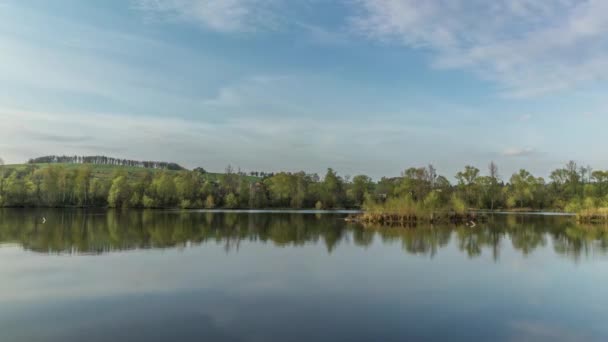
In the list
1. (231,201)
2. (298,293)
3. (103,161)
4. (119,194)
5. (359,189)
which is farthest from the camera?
(103,161)

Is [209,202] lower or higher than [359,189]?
lower

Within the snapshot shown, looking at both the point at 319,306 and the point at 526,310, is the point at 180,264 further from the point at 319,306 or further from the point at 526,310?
the point at 526,310

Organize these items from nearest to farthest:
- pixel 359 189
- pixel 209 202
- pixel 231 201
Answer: pixel 209 202 < pixel 231 201 < pixel 359 189

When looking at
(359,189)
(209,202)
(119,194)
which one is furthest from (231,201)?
(359,189)

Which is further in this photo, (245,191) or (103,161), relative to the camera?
(103,161)

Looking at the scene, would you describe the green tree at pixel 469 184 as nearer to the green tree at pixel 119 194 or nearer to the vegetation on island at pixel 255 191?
the vegetation on island at pixel 255 191

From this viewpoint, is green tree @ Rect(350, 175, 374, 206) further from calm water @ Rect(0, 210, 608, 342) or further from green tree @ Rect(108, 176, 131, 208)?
calm water @ Rect(0, 210, 608, 342)

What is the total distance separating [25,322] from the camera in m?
8.19

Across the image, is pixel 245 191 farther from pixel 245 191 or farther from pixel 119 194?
pixel 119 194

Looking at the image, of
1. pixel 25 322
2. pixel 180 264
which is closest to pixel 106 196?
pixel 180 264

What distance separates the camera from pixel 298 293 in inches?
429

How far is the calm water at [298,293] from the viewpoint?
26.1 feet

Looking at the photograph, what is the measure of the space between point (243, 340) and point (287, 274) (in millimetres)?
6143

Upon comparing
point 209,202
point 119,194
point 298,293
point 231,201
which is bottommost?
point 298,293
